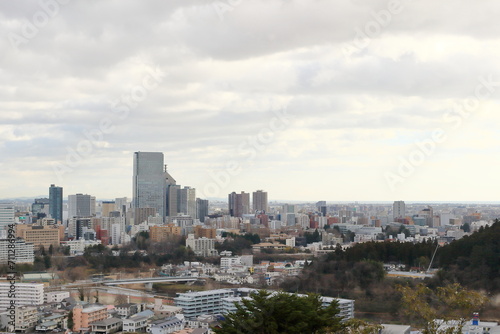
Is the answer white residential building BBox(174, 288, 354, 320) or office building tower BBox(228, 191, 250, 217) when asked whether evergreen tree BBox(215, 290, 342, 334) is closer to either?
white residential building BBox(174, 288, 354, 320)

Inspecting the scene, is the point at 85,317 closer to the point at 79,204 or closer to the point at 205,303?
the point at 205,303

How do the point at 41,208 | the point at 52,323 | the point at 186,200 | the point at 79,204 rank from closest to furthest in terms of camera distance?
the point at 52,323, the point at 41,208, the point at 79,204, the point at 186,200

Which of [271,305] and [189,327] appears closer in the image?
[271,305]

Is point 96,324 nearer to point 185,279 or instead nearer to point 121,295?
point 121,295

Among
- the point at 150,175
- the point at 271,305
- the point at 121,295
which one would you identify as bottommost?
the point at 121,295

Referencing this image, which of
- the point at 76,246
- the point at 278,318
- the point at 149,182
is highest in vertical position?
the point at 149,182

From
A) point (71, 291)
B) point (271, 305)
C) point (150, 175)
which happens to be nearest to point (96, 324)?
point (71, 291)

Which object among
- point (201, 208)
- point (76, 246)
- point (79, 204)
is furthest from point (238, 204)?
point (76, 246)
